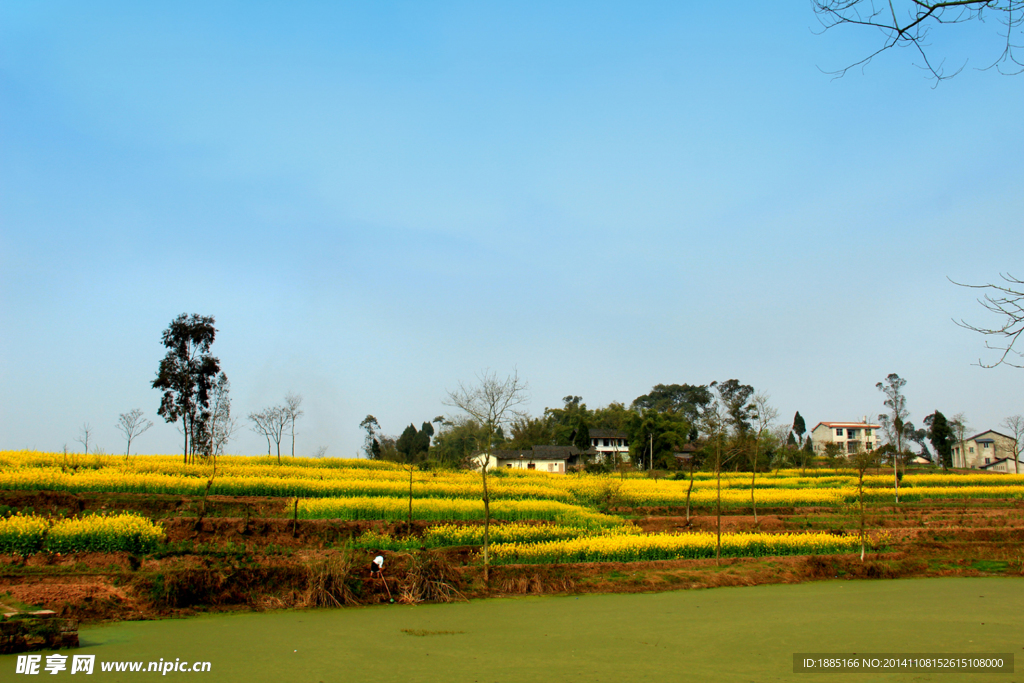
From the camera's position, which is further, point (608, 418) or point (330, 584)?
point (608, 418)

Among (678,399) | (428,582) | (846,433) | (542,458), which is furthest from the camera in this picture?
(678,399)

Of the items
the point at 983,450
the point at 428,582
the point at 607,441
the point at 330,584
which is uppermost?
the point at 330,584

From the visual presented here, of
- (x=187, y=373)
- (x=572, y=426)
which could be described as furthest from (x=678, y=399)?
(x=187, y=373)

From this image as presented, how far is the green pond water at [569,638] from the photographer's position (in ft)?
19.8

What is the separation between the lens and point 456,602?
10805 mm

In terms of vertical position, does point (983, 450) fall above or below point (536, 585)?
below

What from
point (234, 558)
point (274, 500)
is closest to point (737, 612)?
point (234, 558)

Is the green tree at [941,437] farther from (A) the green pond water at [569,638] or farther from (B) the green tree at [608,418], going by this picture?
(A) the green pond water at [569,638]

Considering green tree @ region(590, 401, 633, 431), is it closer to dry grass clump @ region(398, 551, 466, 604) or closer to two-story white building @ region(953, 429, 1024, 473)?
two-story white building @ region(953, 429, 1024, 473)

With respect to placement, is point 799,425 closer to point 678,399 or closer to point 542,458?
point 678,399

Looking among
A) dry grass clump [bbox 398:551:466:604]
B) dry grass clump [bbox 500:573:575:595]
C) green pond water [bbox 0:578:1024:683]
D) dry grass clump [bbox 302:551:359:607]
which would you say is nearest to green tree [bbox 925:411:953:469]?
green pond water [bbox 0:578:1024:683]

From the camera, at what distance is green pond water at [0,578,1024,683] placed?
604cm

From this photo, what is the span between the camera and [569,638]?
301 inches

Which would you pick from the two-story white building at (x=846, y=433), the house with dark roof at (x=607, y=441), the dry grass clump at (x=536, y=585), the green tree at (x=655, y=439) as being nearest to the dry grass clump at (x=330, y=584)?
the dry grass clump at (x=536, y=585)
